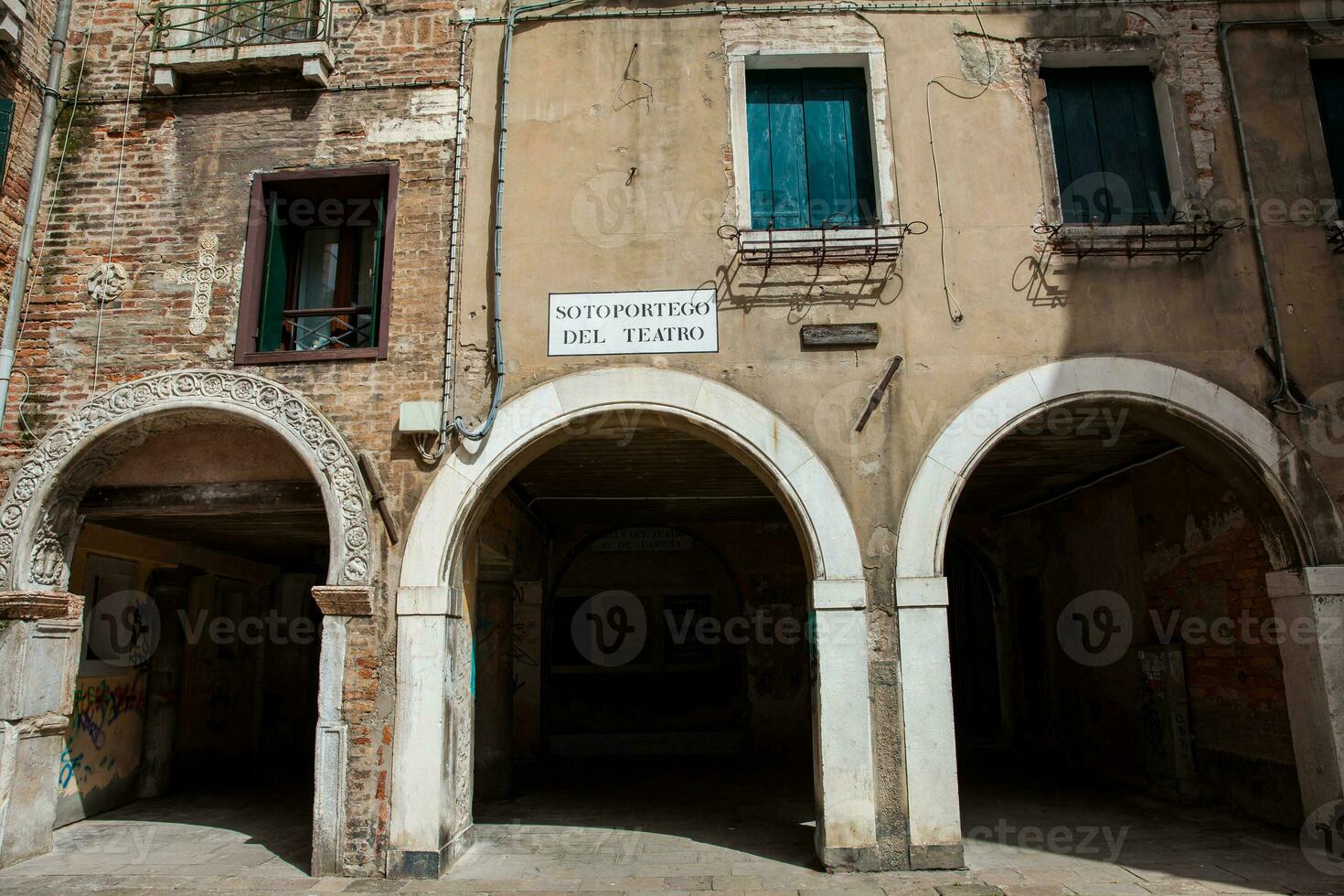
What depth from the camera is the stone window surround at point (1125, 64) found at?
716 centimetres

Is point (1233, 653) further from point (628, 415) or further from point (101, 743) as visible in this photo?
point (101, 743)

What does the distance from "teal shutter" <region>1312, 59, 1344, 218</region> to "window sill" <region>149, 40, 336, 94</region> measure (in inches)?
316

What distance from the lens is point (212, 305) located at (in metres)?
7.10

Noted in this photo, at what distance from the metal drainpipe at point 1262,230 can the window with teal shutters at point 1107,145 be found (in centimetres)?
53

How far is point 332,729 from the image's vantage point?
6.35m

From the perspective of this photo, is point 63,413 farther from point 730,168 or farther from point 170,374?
point 730,168

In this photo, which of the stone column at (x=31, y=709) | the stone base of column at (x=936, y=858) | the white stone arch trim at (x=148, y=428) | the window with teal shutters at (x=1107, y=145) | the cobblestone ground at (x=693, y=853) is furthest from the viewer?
the window with teal shutters at (x=1107, y=145)

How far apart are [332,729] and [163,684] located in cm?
493

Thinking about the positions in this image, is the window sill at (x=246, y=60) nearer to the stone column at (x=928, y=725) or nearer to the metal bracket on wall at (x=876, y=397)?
the metal bracket on wall at (x=876, y=397)

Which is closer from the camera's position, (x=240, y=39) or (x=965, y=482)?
(x=965, y=482)

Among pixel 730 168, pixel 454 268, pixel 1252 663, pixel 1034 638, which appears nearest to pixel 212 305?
pixel 454 268

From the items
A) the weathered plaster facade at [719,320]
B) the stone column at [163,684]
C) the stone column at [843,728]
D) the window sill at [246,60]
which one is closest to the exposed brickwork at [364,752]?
the weathered plaster facade at [719,320]

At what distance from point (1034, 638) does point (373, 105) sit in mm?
9732

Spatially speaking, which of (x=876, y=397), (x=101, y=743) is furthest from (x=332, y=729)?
(x=876, y=397)
